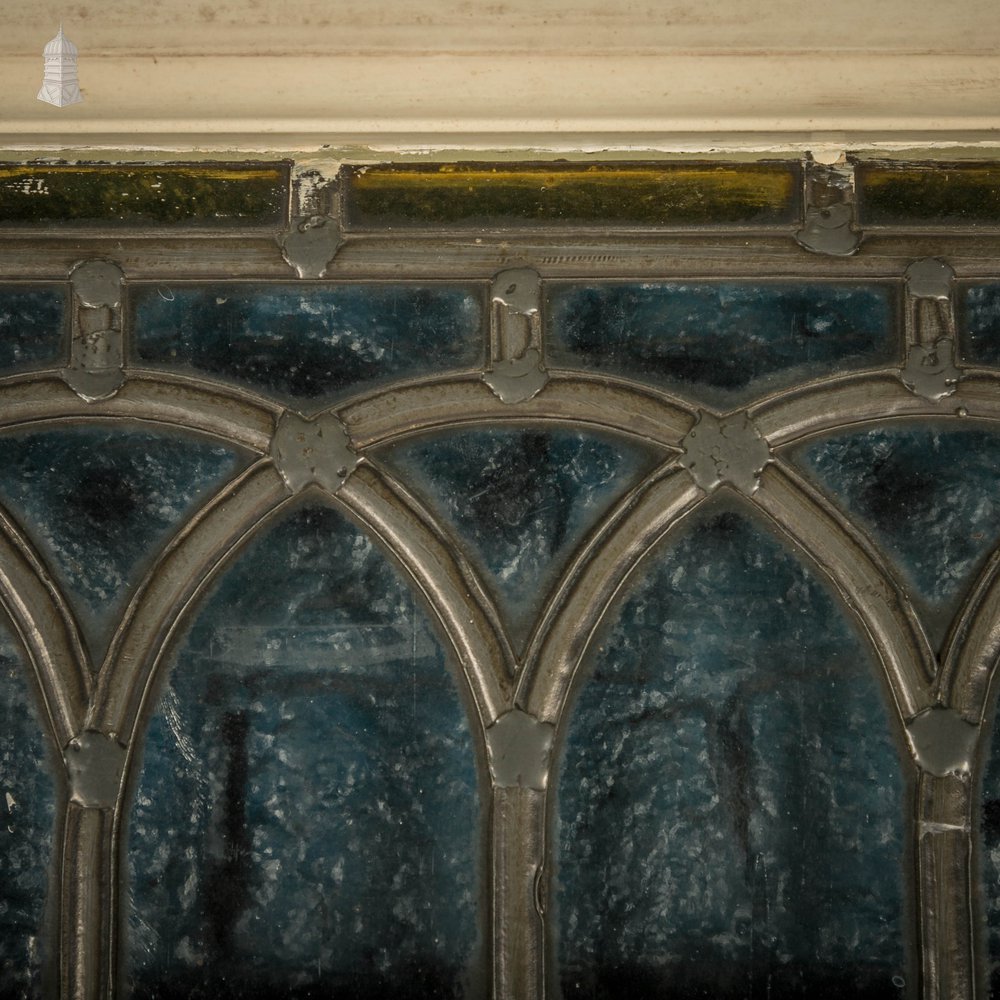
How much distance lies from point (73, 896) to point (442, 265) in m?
3.19

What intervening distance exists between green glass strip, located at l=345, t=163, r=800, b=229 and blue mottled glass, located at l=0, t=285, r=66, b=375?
1419 millimetres

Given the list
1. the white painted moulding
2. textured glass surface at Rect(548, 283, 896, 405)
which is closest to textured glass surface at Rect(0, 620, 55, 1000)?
the white painted moulding

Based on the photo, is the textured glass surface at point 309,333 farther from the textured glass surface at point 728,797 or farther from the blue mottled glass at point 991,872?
the blue mottled glass at point 991,872

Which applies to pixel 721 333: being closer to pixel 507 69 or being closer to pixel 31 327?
pixel 507 69

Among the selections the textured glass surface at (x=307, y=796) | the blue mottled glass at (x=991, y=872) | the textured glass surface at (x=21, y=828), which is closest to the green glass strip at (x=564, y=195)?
the textured glass surface at (x=307, y=796)

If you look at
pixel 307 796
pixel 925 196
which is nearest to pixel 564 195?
pixel 925 196

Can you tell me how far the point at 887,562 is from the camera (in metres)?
4.05

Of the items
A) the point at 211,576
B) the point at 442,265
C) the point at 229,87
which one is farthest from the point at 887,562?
the point at 229,87

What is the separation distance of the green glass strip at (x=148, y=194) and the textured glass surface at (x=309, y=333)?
33 centimetres

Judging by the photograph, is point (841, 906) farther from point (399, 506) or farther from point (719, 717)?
point (399, 506)

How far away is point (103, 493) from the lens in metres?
4.11

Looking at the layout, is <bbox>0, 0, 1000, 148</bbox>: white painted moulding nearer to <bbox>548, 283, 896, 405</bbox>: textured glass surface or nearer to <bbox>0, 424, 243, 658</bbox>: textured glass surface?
<bbox>548, 283, 896, 405</bbox>: textured glass surface

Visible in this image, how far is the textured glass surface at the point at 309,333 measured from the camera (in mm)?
4121

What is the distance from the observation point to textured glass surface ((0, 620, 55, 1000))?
3.96 m
